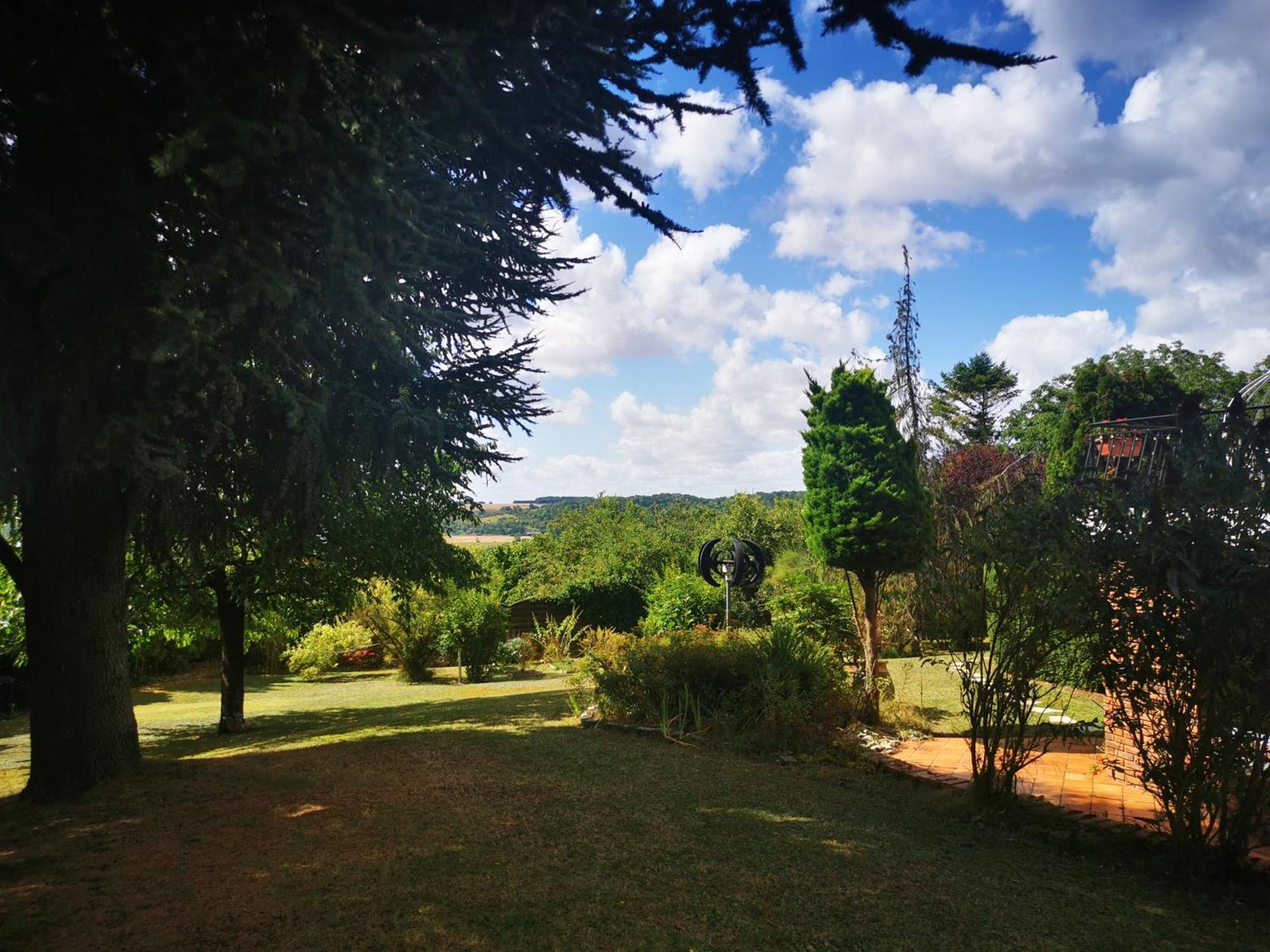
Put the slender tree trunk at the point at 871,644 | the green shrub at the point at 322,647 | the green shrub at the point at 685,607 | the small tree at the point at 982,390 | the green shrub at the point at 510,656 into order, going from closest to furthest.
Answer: the slender tree trunk at the point at 871,644 < the green shrub at the point at 685,607 < the green shrub at the point at 510,656 < the green shrub at the point at 322,647 < the small tree at the point at 982,390

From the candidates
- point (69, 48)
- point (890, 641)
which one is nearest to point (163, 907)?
point (69, 48)

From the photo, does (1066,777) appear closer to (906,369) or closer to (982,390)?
(906,369)

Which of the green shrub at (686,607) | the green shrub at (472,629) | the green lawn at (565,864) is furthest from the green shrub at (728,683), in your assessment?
the green shrub at (472,629)

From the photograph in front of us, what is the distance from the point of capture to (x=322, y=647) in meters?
18.2

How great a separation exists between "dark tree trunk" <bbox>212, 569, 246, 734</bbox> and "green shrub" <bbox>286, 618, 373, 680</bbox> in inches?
292

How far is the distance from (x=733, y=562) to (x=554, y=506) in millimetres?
24464

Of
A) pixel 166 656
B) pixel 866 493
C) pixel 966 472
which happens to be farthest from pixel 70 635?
pixel 966 472

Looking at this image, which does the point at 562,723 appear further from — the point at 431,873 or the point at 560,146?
the point at 560,146

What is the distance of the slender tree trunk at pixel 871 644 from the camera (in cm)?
833

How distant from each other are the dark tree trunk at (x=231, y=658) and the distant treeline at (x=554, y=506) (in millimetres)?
18157

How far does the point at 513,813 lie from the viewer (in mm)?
5262

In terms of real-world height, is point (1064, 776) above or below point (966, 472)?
below

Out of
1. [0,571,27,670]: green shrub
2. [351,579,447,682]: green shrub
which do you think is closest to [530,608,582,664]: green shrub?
[351,579,447,682]: green shrub

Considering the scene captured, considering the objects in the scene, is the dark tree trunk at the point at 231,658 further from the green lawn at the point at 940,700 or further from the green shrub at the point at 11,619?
the green lawn at the point at 940,700
